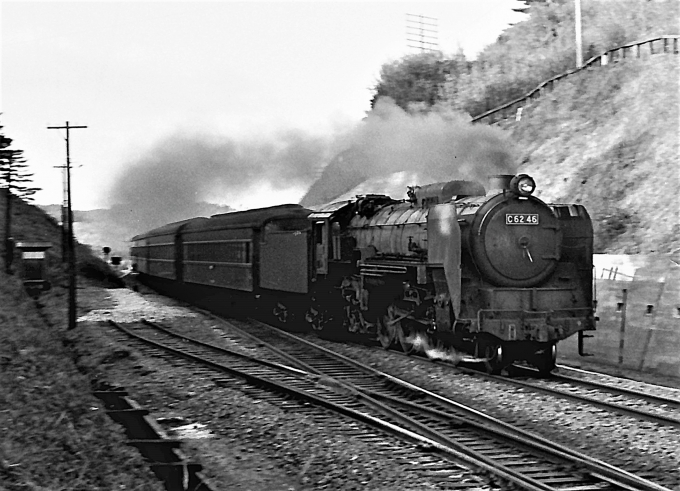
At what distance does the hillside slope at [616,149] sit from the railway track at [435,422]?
38.2 feet

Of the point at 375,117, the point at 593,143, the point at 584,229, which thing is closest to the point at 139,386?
the point at 584,229

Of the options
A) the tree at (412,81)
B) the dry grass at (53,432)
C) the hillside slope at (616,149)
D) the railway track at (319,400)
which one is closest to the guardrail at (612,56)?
the hillside slope at (616,149)

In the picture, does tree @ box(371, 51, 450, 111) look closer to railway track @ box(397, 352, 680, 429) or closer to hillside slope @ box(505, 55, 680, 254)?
hillside slope @ box(505, 55, 680, 254)

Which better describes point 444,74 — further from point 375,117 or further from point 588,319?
point 588,319

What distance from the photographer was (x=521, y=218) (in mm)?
12336

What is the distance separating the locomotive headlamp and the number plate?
1.05 feet

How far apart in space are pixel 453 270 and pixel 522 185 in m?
1.68

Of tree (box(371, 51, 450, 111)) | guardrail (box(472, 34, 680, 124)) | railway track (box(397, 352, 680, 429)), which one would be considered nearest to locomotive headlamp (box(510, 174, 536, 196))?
railway track (box(397, 352, 680, 429))

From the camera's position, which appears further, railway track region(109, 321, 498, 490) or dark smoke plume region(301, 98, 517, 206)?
dark smoke plume region(301, 98, 517, 206)

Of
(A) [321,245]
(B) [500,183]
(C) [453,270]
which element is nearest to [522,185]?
(B) [500,183]

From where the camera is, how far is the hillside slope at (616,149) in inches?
872

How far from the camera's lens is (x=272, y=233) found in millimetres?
18891

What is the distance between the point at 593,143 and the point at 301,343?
646 inches

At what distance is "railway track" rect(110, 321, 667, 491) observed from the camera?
6.83m
